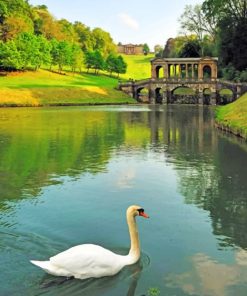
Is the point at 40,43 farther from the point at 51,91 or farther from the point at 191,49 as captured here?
the point at 191,49

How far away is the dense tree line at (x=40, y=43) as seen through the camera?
105188mm

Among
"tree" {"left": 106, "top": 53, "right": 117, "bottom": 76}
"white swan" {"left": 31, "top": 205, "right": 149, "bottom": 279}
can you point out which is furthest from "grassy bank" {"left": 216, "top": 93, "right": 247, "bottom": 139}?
"tree" {"left": 106, "top": 53, "right": 117, "bottom": 76}

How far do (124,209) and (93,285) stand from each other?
21.2ft

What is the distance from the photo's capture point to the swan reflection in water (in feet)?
34.8

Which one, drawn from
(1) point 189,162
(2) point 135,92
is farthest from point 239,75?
(1) point 189,162

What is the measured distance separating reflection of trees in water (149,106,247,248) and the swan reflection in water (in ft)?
12.2

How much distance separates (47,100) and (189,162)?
62675 millimetres

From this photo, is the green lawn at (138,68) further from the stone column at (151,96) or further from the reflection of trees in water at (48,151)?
the reflection of trees in water at (48,151)

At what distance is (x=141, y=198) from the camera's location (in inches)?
744

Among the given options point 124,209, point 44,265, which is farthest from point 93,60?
point 44,265

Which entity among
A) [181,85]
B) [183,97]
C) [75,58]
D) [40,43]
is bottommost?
[183,97]

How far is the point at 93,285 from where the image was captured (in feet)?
35.8

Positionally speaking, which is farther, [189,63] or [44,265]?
[189,63]

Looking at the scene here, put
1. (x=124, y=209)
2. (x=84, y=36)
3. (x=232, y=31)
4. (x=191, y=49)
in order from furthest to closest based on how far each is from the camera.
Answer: (x=84, y=36)
(x=191, y=49)
(x=232, y=31)
(x=124, y=209)
